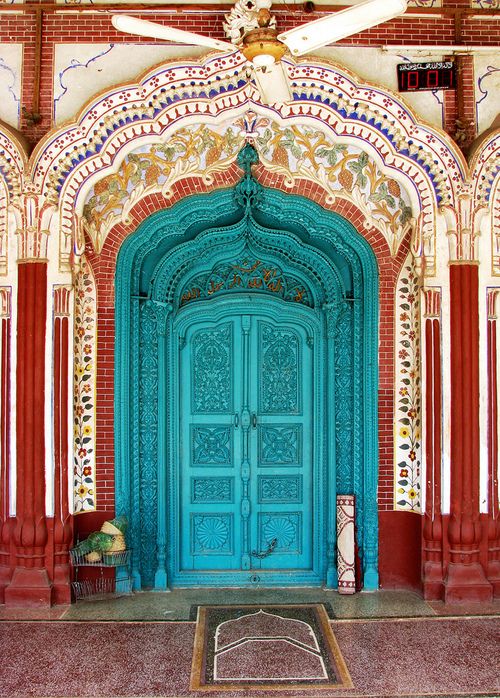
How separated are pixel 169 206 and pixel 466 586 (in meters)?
4.06

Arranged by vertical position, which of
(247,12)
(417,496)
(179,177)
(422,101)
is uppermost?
(247,12)

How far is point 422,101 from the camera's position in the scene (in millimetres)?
5949

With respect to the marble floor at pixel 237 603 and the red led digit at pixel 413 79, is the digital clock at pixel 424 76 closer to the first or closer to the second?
the red led digit at pixel 413 79

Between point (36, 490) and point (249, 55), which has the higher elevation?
point (249, 55)

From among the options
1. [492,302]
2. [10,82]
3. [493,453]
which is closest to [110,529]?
[493,453]

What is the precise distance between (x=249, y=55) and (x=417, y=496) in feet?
12.8

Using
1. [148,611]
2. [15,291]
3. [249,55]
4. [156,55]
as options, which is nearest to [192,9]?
[156,55]

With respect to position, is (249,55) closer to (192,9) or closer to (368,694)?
(192,9)

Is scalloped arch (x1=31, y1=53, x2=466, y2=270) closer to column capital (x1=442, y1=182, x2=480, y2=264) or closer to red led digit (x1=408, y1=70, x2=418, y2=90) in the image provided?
column capital (x1=442, y1=182, x2=480, y2=264)

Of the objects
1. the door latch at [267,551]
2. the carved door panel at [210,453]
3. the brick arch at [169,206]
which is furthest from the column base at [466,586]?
the carved door panel at [210,453]

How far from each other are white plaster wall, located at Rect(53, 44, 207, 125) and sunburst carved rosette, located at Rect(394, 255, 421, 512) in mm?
2737

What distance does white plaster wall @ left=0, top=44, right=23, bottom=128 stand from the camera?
19.5 ft

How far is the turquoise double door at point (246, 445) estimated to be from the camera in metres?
6.59

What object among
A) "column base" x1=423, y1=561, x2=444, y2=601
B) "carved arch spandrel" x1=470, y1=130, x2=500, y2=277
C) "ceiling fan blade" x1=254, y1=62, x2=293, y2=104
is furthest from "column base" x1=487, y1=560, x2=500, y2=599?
"ceiling fan blade" x1=254, y1=62, x2=293, y2=104
